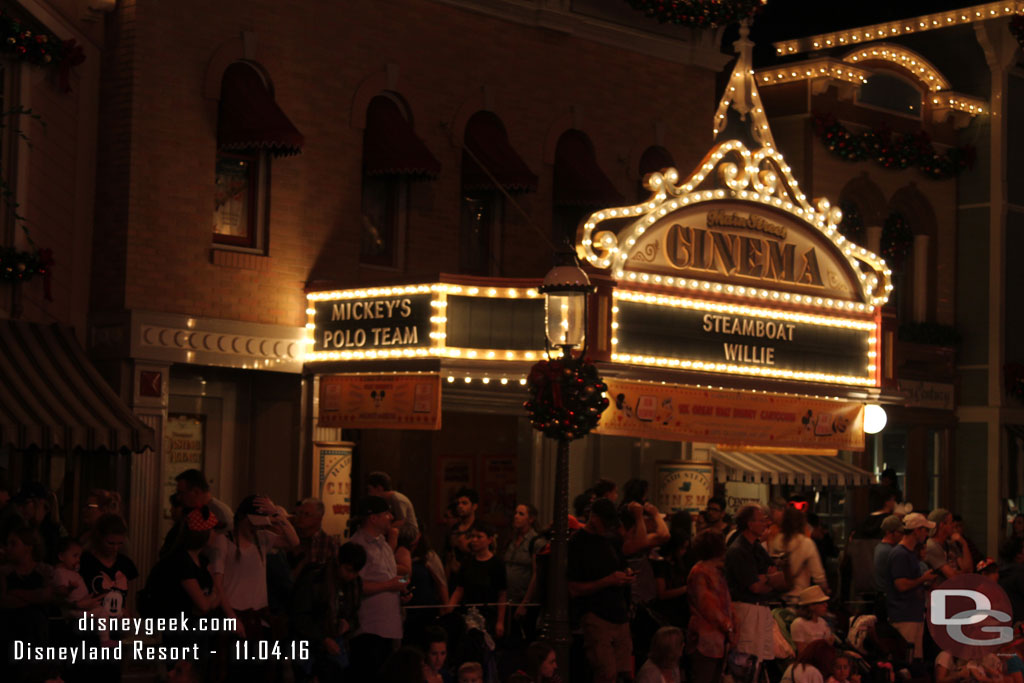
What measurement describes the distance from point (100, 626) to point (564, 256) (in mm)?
5476

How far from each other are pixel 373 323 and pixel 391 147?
248 centimetres

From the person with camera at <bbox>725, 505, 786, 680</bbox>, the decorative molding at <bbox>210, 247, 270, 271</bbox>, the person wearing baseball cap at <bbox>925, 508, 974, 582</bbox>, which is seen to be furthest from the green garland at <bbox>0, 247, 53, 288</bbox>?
the person wearing baseball cap at <bbox>925, 508, 974, 582</bbox>

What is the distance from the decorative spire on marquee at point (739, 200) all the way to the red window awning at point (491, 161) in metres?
1.78

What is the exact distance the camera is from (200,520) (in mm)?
13078

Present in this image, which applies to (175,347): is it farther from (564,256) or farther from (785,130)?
(785,130)

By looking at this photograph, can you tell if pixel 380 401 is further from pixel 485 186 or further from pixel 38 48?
pixel 38 48

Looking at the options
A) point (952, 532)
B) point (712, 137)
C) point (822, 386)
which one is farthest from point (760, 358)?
point (712, 137)

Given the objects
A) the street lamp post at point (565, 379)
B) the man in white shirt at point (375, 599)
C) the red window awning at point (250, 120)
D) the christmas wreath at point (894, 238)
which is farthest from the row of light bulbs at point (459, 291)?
the christmas wreath at point (894, 238)

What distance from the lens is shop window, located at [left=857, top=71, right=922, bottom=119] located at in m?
29.0

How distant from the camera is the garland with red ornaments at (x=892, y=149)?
27859 millimetres

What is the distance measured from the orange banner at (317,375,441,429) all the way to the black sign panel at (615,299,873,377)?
2.29 m

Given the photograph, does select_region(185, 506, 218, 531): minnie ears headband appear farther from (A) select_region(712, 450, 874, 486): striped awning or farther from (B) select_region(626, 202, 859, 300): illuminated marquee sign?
(A) select_region(712, 450, 874, 486): striped awning


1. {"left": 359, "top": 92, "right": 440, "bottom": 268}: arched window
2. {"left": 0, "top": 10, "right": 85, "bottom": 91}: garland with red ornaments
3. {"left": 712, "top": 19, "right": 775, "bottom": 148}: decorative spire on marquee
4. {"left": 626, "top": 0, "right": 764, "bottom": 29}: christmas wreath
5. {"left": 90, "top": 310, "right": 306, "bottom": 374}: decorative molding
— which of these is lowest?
{"left": 90, "top": 310, "right": 306, "bottom": 374}: decorative molding

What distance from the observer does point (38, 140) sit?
57.4ft
